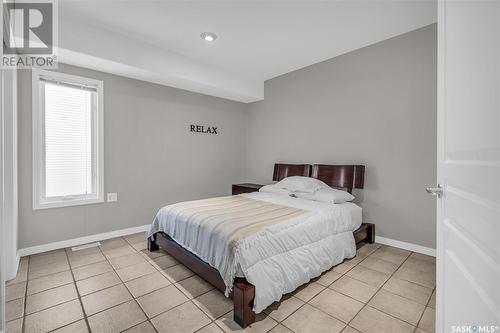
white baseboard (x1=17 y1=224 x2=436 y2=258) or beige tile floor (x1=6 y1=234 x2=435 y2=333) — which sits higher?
white baseboard (x1=17 y1=224 x2=436 y2=258)

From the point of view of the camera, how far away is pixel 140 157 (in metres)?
3.63

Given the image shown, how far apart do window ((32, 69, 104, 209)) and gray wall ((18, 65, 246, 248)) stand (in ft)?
0.26

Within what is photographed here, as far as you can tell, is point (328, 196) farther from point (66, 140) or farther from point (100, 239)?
point (66, 140)

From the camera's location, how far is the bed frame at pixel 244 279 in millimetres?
1615

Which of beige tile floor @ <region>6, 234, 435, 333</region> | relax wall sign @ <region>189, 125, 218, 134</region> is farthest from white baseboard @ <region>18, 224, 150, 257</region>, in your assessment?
relax wall sign @ <region>189, 125, 218, 134</region>

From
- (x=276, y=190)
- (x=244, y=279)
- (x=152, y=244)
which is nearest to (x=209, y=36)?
(x=276, y=190)

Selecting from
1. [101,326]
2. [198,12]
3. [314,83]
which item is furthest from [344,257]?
[198,12]

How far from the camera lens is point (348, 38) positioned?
9.81 ft

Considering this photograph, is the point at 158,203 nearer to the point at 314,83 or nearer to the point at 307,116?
the point at 307,116

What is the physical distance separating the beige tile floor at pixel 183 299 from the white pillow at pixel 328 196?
2.36 feet

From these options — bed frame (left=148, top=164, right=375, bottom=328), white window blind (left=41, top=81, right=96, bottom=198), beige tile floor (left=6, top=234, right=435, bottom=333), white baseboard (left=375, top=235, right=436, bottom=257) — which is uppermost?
white window blind (left=41, top=81, right=96, bottom=198)

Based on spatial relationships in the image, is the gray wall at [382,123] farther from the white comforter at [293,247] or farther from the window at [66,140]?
the window at [66,140]

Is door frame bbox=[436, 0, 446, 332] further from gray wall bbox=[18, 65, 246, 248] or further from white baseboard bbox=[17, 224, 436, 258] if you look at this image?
gray wall bbox=[18, 65, 246, 248]

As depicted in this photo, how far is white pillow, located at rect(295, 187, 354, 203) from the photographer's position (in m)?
2.91
